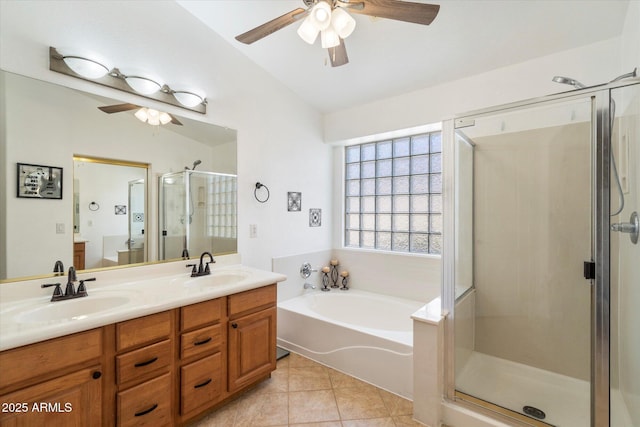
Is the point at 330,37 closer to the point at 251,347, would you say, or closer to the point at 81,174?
the point at 81,174

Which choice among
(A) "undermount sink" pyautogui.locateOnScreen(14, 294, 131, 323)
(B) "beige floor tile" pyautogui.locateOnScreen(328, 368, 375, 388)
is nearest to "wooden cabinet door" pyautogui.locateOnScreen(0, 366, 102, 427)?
(A) "undermount sink" pyautogui.locateOnScreen(14, 294, 131, 323)

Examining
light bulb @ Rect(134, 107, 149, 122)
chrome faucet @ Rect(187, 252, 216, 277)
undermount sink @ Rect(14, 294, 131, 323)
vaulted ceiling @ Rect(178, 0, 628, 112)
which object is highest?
vaulted ceiling @ Rect(178, 0, 628, 112)

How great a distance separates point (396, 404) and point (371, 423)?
0.87ft

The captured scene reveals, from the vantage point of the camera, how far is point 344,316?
9.95ft

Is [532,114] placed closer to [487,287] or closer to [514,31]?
[514,31]

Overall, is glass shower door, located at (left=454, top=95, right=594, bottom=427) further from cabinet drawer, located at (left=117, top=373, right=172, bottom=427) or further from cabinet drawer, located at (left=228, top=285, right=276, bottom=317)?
cabinet drawer, located at (left=117, top=373, right=172, bottom=427)

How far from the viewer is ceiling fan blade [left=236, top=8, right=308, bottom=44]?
1.54 m

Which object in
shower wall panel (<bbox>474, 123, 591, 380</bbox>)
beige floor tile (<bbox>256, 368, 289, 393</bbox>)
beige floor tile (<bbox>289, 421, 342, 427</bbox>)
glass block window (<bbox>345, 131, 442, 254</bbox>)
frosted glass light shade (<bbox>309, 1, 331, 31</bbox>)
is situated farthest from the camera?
glass block window (<bbox>345, 131, 442, 254</bbox>)

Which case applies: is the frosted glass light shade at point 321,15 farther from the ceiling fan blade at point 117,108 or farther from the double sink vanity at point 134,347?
the double sink vanity at point 134,347

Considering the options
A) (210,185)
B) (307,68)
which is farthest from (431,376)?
(307,68)

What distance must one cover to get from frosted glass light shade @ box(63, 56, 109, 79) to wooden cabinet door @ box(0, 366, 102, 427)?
5.53 feet

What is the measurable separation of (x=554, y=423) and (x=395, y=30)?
2738 millimetres

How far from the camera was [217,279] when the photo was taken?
6.93 feet

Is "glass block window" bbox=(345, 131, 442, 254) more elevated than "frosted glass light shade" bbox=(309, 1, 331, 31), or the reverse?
"frosted glass light shade" bbox=(309, 1, 331, 31)
